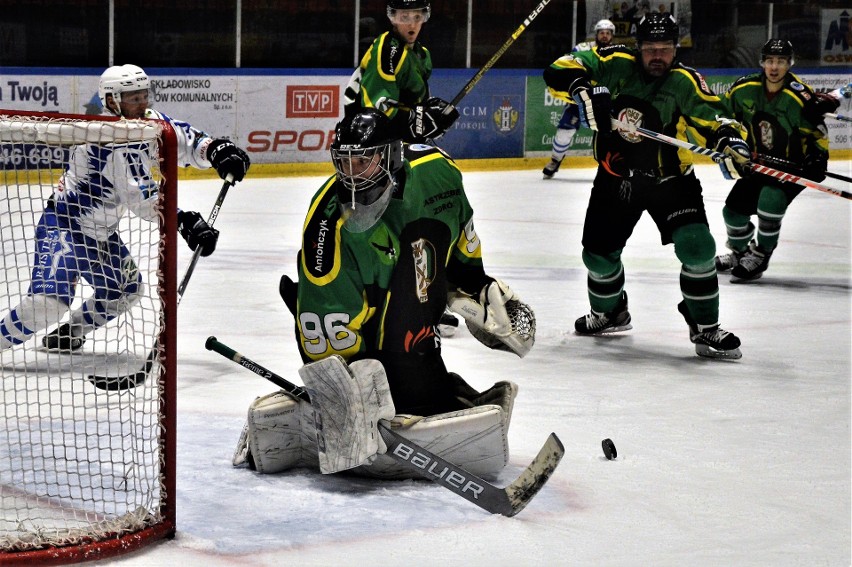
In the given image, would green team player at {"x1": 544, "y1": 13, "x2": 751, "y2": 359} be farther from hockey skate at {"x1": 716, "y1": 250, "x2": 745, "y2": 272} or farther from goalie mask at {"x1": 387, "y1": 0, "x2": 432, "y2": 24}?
hockey skate at {"x1": 716, "y1": 250, "x2": 745, "y2": 272}

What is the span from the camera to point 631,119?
16.8 ft

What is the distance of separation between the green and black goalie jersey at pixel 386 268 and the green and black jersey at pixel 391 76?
214 centimetres

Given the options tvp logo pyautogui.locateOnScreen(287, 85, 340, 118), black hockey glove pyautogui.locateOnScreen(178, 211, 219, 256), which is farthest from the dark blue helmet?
tvp logo pyautogui.locateOnScreen(287, 85, 340, 118)

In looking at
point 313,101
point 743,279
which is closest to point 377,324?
point 743,279

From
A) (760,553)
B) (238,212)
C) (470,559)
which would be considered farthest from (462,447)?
(238,212)

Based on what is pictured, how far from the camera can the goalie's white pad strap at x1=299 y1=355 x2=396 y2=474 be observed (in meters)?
3.15

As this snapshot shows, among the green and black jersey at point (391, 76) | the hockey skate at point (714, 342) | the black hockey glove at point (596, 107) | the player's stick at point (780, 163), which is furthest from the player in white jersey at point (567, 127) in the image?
the hockey skate at point (714, 342)

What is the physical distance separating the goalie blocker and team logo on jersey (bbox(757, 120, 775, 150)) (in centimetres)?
375

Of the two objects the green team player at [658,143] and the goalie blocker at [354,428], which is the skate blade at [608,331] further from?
the goalie blocker at [354,428]

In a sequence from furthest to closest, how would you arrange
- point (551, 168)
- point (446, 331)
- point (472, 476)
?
point (551, 168) < point (446, 331) < point (472, 476)

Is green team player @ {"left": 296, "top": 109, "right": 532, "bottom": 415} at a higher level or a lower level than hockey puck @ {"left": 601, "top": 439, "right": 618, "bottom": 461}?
higher

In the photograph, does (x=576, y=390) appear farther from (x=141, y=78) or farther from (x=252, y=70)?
(x=252, y=70)

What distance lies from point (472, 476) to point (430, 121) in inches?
99.0

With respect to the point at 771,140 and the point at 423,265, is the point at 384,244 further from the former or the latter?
the point at 771,140
